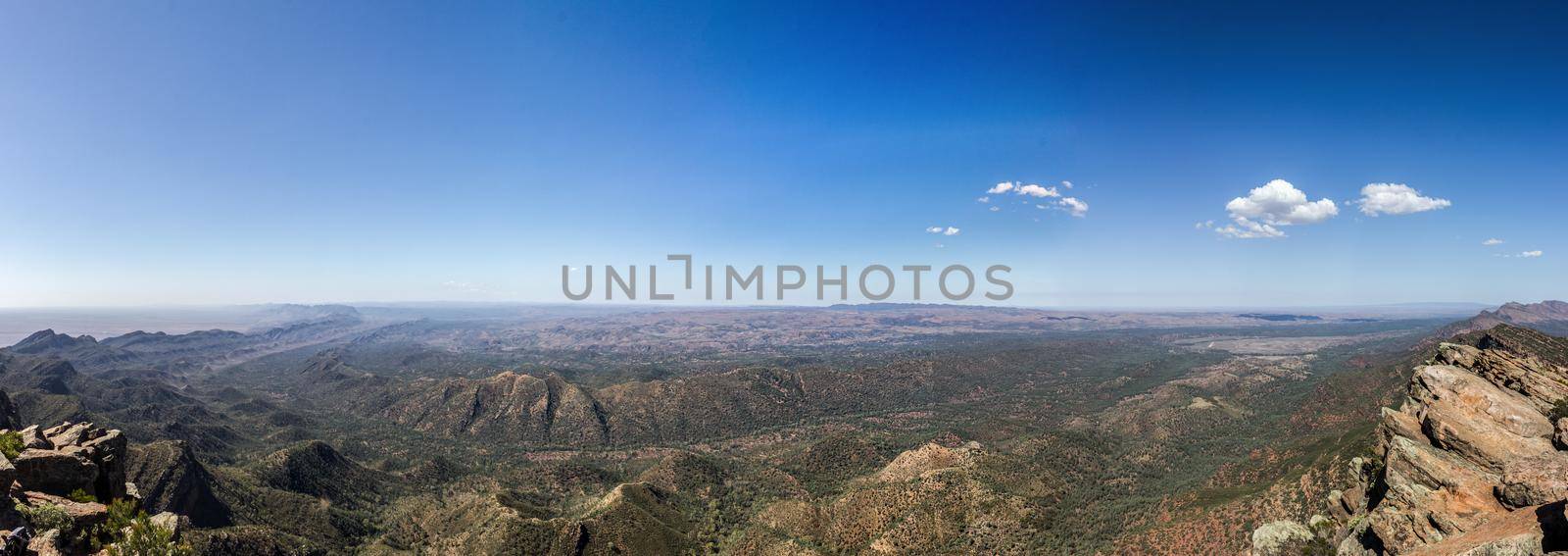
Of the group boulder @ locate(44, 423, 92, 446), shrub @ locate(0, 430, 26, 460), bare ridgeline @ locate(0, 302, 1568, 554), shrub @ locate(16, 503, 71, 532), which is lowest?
bare ridgeline @ locate(0, 302, 1568, 554)

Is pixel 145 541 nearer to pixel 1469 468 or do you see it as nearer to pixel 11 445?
pixel 11 445

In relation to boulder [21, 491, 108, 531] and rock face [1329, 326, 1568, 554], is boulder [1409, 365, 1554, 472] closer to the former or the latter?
rock face [1329, 326, 1568, 554]

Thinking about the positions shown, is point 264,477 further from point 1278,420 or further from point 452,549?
point 1278,420

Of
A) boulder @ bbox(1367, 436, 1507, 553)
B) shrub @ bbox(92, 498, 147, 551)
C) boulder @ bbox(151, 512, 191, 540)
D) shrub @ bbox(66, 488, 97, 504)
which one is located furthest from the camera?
boulder @ bbox(151, 512, 191, 540)

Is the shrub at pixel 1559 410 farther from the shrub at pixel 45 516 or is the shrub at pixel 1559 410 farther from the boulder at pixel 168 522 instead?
the boulder at pixel 168 522

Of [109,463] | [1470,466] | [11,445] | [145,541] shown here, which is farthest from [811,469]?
[11,445]

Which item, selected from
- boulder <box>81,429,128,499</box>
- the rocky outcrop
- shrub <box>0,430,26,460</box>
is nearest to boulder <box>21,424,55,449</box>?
shrub <box>0,430,26,460</box>
